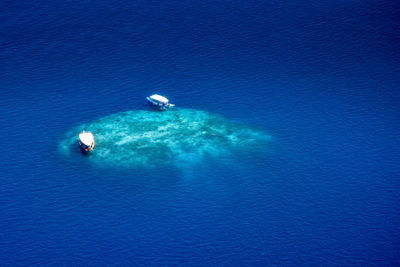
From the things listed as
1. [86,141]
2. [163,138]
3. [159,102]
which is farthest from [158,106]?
[86,141]

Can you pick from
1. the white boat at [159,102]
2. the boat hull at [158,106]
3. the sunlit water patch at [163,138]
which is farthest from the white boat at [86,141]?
the white boat at [159,102]

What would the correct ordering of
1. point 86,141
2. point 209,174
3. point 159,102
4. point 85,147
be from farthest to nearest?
point 159,102
point 86,141
point 85,147
point 209,174

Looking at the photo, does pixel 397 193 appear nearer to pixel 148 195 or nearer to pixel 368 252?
pixel 368 252

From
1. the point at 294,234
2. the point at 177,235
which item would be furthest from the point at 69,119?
the point at 294,234

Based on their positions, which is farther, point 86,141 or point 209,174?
point 86,141

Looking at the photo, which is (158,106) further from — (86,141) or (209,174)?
(209,174)

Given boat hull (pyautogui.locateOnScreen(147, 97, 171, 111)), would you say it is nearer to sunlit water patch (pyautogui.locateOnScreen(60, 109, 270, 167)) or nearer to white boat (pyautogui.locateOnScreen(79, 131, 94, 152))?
sunlit water patch (pyautogui.locateOnScreen(60, 109, 270, 167))

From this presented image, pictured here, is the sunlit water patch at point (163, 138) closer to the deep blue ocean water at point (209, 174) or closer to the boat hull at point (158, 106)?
the boat hull at point (158, 106)
